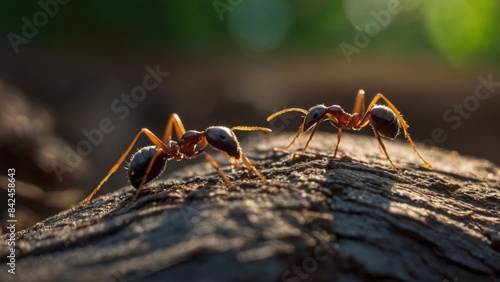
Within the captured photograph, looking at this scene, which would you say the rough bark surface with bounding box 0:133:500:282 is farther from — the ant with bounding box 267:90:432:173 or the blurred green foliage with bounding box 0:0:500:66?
the blurred green foliage with bounding box 0:0:500:66

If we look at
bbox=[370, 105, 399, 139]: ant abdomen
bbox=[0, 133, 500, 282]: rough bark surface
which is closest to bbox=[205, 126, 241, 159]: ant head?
bbox=[0, 133, 500, 282]: rough bark surface

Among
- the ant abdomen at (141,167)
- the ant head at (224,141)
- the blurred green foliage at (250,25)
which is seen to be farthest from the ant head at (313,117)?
the blurred green foliage at (250,25)

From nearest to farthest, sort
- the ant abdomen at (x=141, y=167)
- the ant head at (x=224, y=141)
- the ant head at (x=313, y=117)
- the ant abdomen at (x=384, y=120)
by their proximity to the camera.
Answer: the ant head at (x=224, y=141) < the ant abdomen at (x=141, y=167) < the ant abdomen at (x=384, y=120) < the ant head at (x=313, y=117)

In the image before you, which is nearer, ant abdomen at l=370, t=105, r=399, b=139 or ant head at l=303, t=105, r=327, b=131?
ant abdomen at l=370, t=105, r=399, b=139

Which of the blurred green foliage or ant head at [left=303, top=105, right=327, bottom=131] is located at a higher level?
the blurred green foliage

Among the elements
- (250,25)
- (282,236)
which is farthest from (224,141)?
(250,25)

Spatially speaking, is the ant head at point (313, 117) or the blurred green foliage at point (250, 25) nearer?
the ant head at point (313, 117)

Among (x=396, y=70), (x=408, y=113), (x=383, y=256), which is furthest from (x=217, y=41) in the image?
(x=383, y=256)

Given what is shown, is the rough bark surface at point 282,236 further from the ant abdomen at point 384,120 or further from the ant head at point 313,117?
the ant head at point 313,117
